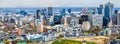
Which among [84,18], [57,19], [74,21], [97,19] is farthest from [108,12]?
[57,19]

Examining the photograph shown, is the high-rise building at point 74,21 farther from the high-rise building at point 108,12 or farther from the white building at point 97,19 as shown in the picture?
the high-rise building at point 108,12

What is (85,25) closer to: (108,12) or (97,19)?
(97,19)

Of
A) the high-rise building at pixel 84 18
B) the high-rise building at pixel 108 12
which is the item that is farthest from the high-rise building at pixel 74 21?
the high-rise building at pixel 108 12

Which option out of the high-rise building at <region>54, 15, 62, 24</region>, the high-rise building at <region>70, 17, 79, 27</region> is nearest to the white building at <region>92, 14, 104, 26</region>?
the high-rise building at <region>70, 17, 79, 27</region>

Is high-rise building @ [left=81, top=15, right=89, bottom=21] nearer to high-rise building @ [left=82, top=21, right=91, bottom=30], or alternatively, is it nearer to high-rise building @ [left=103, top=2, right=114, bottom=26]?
high-rise building @ [left=82, top=21, right=91, bottom=30]

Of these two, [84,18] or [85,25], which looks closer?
[85,25]

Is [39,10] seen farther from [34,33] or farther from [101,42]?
[101,42]

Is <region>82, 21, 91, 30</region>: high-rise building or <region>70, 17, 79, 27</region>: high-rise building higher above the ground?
<region>70, 17, 79, 27</region>: high-rise building
